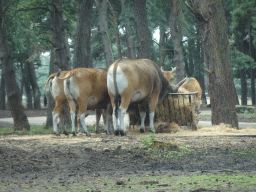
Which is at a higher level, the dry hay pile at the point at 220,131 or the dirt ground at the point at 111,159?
the dry hay pile at the point at 220,131

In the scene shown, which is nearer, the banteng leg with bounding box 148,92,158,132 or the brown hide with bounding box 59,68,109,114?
the brown hide with bounding box 59,68,109,114

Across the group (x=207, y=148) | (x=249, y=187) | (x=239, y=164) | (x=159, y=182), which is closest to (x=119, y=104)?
(x=207, y=148)

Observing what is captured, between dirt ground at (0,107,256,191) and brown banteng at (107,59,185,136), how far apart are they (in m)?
1.31

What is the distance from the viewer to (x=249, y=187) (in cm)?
479

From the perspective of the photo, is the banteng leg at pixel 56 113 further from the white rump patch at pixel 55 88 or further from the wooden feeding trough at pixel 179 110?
the wooden feeding trough at pixel 179 110

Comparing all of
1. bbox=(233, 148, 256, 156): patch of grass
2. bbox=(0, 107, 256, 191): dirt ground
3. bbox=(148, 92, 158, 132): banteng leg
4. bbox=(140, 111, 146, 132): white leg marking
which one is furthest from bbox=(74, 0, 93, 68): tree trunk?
bbox=(233, 148, 256, 156): patch of grass

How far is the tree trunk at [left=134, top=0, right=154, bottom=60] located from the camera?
19.0 m

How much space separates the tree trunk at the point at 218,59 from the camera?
11.3 metres

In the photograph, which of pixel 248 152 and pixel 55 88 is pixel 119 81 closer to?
pixel 55 88

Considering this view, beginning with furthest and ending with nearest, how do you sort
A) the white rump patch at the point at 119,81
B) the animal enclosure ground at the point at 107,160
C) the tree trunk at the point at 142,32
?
the tree trunk at the point at 142,32, the white rump patch at the point at 119,81, the animal enclosure ground at the point at 107,160

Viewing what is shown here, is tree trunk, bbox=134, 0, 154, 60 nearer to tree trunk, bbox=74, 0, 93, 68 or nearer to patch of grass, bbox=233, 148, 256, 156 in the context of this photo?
tree trunk, bbox=74, 0, 93, 68

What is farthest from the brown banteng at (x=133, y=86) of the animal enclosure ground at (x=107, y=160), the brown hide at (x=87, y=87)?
the animal enclosure ground at (x=107, y=160)

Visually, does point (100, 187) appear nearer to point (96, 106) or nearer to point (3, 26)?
point (96, 106)

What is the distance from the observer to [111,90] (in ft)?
33.1
